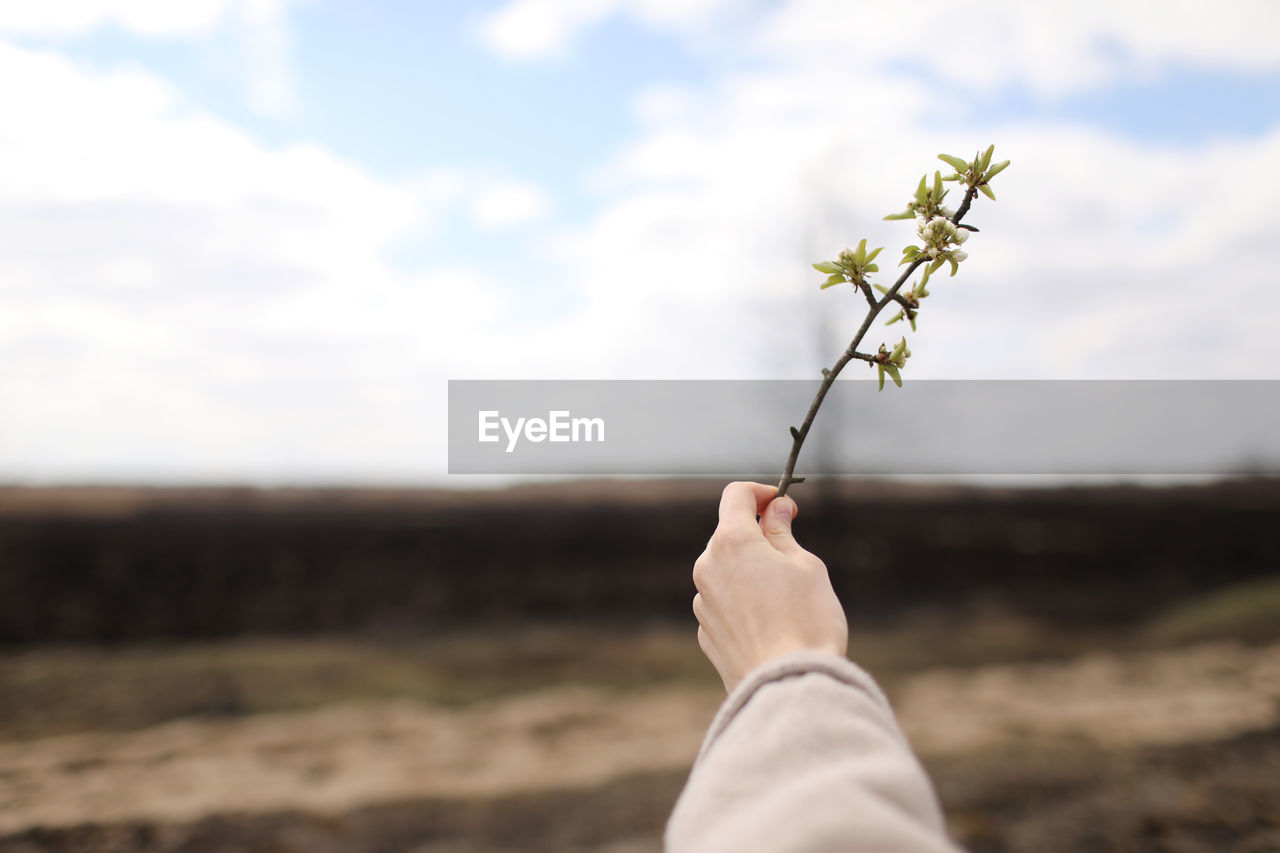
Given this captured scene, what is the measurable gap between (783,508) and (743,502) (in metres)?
0.08

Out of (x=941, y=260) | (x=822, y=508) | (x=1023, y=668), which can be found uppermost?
(x=941, y=260)

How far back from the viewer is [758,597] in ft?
3.44

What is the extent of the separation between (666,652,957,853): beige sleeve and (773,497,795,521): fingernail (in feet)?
1.18

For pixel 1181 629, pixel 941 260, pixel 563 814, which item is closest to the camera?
pixel 941 260

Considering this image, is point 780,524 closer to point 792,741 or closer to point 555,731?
point 792,741

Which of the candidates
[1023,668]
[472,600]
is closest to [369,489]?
[472,600]

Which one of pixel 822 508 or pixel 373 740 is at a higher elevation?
pixel 822 508

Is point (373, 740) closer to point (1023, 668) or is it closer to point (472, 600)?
point (472, 600)

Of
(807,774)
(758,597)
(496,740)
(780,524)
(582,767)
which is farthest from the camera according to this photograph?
(496,740)

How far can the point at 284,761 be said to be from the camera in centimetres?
944

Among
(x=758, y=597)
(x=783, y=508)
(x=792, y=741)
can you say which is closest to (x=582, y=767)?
(x=783, y=508)

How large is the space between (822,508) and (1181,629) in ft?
23.6

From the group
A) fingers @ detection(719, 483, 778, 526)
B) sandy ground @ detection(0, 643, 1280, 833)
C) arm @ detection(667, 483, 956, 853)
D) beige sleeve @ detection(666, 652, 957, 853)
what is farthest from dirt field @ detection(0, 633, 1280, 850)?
beige sleeve @ detection(666, 652, 957, 853)

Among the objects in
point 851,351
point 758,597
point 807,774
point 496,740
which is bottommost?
point 496,740
